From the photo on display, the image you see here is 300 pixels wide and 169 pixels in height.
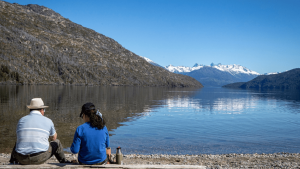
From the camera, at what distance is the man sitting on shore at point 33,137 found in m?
9.78

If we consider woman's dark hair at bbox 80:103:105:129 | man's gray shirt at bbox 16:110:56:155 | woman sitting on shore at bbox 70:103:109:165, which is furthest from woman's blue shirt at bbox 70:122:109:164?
man's gray shirt at bbox 16:110:56:155

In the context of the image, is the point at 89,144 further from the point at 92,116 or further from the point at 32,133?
the point at 32,133

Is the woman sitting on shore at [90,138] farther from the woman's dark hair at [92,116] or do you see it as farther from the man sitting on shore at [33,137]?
the man sitting on shore at [33,137]

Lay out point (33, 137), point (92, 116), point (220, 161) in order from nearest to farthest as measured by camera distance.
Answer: point (92, 116) < point (33, 137) < point (220, 161)

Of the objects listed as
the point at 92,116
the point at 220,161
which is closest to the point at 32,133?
the point at 92,116

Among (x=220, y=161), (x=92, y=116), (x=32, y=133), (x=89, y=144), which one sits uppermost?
(x=92, y=116)

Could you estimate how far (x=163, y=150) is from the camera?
2402 centimetres

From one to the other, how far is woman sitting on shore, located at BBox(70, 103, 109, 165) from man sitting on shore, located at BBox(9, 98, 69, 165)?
1.27 meters

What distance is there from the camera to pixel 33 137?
9883mm

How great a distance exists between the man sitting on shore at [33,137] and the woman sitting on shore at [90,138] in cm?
127

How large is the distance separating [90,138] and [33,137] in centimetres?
219

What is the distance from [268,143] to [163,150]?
12630 mm

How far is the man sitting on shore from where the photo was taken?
32.1 ft

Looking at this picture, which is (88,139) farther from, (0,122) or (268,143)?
(0,122)
